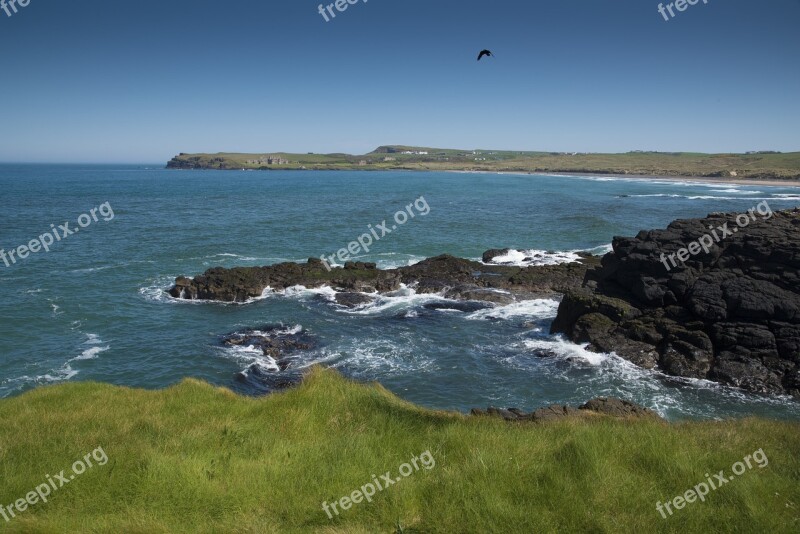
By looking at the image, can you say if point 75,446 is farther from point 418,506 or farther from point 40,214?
point 40,214

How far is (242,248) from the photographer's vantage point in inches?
1855

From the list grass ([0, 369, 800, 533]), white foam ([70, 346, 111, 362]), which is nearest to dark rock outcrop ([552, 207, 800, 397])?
grass ([0, 369, 800, 533])

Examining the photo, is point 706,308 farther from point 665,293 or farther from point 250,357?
point 250,357


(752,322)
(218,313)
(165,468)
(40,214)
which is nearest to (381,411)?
(165,468)

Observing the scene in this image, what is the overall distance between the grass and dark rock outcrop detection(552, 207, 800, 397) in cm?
1197

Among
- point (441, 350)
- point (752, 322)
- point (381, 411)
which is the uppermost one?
point (381, 411)

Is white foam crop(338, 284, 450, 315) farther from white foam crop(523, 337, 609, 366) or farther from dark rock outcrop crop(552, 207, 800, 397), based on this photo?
dark rock outcrop crop(552, 207, 800, 397)

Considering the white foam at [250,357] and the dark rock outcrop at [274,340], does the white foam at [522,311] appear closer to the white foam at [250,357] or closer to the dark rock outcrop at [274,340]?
the dark rock outcrop at [274,340]

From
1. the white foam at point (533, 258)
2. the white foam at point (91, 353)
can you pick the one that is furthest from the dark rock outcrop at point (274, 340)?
the white foam at point (533, 258)

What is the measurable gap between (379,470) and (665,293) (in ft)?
70.9

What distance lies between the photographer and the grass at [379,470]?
20.9 feet

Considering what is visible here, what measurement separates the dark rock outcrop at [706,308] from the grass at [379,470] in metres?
12.0

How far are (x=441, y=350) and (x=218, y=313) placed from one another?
1381cm

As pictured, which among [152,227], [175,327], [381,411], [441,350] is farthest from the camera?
[152,227]
